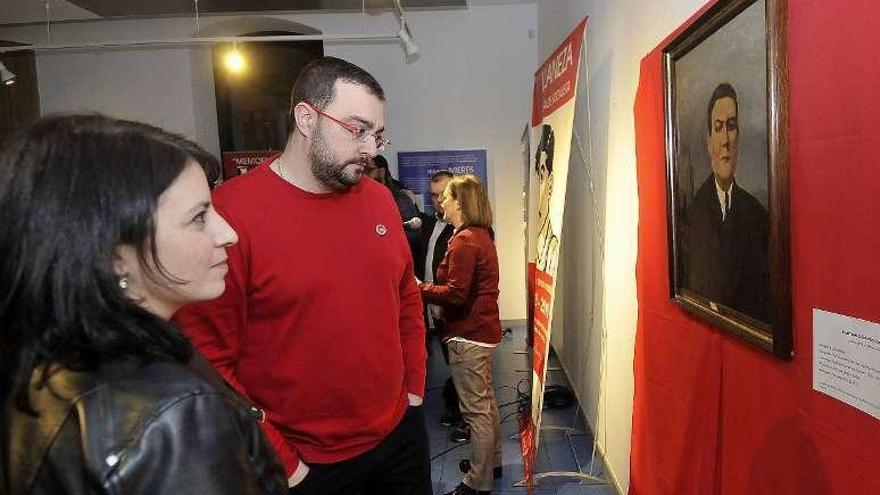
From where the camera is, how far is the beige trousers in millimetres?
2771

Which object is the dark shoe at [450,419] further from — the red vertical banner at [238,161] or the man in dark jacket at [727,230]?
the red vertical banner at [238,161]

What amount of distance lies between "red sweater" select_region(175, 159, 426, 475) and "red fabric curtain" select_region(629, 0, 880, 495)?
0.85 metres

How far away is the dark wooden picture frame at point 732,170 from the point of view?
1.12 metres

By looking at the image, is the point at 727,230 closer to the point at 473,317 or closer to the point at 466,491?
the point at 473,317

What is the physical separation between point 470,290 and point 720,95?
1.67 meters

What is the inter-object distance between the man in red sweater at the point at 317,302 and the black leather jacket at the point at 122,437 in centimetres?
69

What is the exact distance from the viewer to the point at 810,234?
3.49 feet

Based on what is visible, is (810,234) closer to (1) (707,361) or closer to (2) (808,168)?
(2) (808,168)

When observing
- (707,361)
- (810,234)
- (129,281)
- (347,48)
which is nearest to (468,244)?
(707,361)

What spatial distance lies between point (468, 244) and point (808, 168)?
1.83 metres

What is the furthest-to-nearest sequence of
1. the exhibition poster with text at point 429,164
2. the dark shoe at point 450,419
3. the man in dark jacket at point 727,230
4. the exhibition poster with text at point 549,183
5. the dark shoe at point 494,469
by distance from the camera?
the exhibition poster with text at point 429,164
the dark shoe at point 450,419
the dark shoe at point 494,469
the exhibition poster with text at point 549,183
the man in dark jacket at point 727,230

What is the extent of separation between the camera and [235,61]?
582 cm

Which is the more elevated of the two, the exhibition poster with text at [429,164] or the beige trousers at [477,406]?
the exhibition poster with text at [429,164]

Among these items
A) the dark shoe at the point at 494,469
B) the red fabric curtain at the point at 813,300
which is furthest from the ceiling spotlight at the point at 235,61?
the red fabric curtain at the point at 813,300
